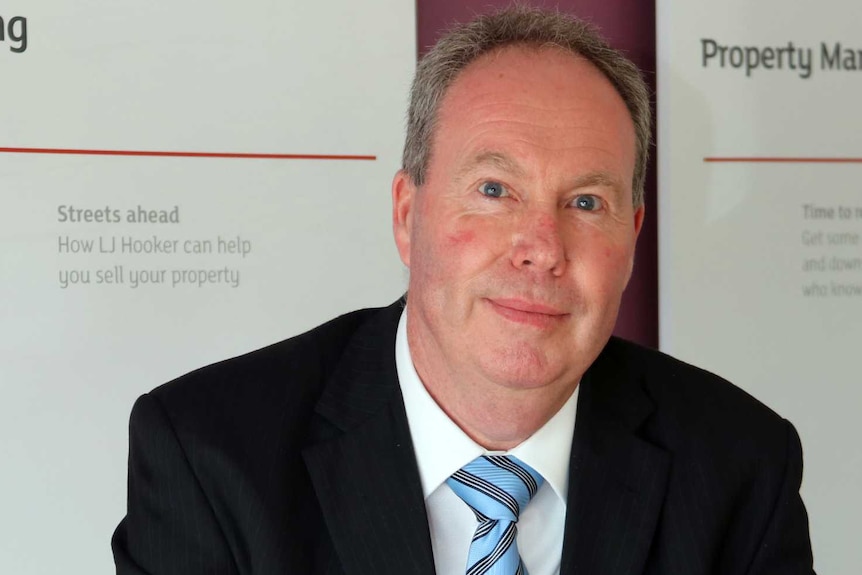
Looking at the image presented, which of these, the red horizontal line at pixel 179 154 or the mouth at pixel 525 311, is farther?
the red horizontal line at pixel 179 154

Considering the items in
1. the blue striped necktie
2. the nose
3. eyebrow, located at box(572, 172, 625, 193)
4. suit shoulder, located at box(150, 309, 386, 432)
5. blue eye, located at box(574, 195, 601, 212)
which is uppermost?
eyebrow, located at box(572, 172, 625, 193)

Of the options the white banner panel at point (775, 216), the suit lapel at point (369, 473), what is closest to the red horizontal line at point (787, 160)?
the white banner panel at point (775, 216)

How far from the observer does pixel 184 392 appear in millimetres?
1663

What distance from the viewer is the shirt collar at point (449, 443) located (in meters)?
1.67

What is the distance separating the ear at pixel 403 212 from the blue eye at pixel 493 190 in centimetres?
20

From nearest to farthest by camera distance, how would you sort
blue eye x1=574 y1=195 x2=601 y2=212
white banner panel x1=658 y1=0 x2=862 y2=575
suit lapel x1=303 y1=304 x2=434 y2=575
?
suit lapel x1=303 y1=304 x2=434 y2=575
blue eye x1=574 y1=195 x2=601 y2=212
white banner panel x1=658 y1=0 x2=862 y2=575

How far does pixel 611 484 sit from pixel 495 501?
21 cm

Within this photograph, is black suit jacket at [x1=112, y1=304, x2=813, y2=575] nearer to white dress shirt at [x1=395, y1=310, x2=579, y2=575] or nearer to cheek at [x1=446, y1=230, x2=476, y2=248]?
white dress shirt at [x1=395, y1=310, x2=579, y2=575]

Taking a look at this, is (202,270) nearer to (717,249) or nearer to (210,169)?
(210,169)

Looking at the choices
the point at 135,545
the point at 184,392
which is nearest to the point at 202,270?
the point at 184,392

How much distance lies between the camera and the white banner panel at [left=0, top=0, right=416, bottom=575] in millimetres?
2277

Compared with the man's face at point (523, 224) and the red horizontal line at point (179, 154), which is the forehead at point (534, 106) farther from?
the red horizontal line at point (179, 154)

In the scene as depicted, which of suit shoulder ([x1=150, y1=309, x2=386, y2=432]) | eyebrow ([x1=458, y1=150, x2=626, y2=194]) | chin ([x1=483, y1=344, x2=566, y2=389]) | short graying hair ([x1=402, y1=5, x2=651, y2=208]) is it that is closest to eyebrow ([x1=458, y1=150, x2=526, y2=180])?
eyebrow ([x1=458, y1=150, x2=626, y2=194])

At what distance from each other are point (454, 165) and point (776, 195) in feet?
4.42
